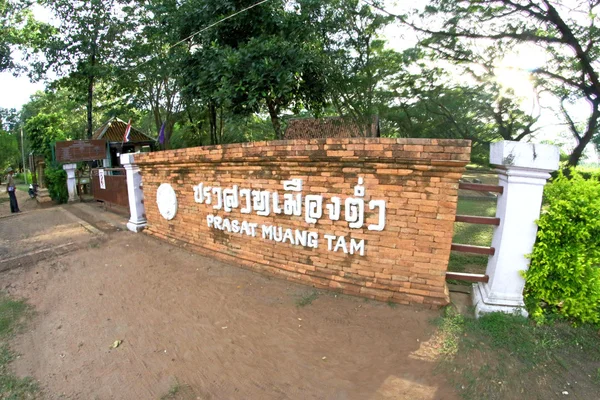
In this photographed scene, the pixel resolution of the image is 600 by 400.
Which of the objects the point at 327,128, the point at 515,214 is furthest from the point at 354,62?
the point at 515,214

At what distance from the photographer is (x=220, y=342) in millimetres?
3090

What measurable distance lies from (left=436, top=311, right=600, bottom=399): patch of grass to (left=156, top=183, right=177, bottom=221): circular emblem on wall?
451 cm

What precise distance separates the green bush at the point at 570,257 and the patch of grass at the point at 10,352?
14.4 feet

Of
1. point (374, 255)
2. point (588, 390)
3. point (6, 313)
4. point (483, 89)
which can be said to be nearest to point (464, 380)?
point (588, 390)

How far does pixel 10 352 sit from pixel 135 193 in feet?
13.0

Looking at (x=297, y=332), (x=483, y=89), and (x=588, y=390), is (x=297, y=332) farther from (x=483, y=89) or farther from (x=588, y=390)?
(x=483, y=89)

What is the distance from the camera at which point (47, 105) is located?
30781 millimetres

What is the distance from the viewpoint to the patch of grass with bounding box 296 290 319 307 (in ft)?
11.9

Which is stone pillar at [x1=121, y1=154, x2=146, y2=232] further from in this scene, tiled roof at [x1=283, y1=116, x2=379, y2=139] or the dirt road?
tiled roof at [x1=283, y1=116, x2=379, y2=139]

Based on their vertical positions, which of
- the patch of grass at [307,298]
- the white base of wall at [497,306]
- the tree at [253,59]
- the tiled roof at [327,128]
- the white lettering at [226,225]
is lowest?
the patch of grass at [307,298]

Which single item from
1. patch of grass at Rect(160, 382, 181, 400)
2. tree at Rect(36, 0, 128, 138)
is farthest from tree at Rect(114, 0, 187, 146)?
patch of grass at Rect(160, 382, 181, 400)

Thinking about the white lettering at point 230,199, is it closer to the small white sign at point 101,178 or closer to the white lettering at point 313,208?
the white lettering at point 313,208

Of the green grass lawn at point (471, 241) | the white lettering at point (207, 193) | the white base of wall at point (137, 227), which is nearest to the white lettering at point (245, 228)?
the white lettering at point (207, 193)

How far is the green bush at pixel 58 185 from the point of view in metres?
12.8
